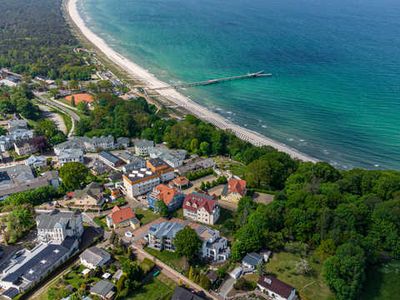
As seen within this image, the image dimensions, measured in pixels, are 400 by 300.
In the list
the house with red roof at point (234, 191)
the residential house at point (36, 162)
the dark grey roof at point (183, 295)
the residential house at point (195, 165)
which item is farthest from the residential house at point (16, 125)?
the dark grey roof at point (183, 295)

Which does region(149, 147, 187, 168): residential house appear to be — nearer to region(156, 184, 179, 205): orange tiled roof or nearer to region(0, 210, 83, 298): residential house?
region(156, 184, 179, 205): orange tiled roof

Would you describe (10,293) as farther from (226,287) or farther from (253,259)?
(253,259)

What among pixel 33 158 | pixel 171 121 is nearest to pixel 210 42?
pixel 171 121

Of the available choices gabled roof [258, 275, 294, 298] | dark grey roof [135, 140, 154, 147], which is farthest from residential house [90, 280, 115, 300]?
dark grey roof [135, 140, 154, 147]

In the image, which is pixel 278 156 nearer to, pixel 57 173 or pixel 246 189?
pixel 246 189

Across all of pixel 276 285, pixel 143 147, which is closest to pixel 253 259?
pixel 276 285
